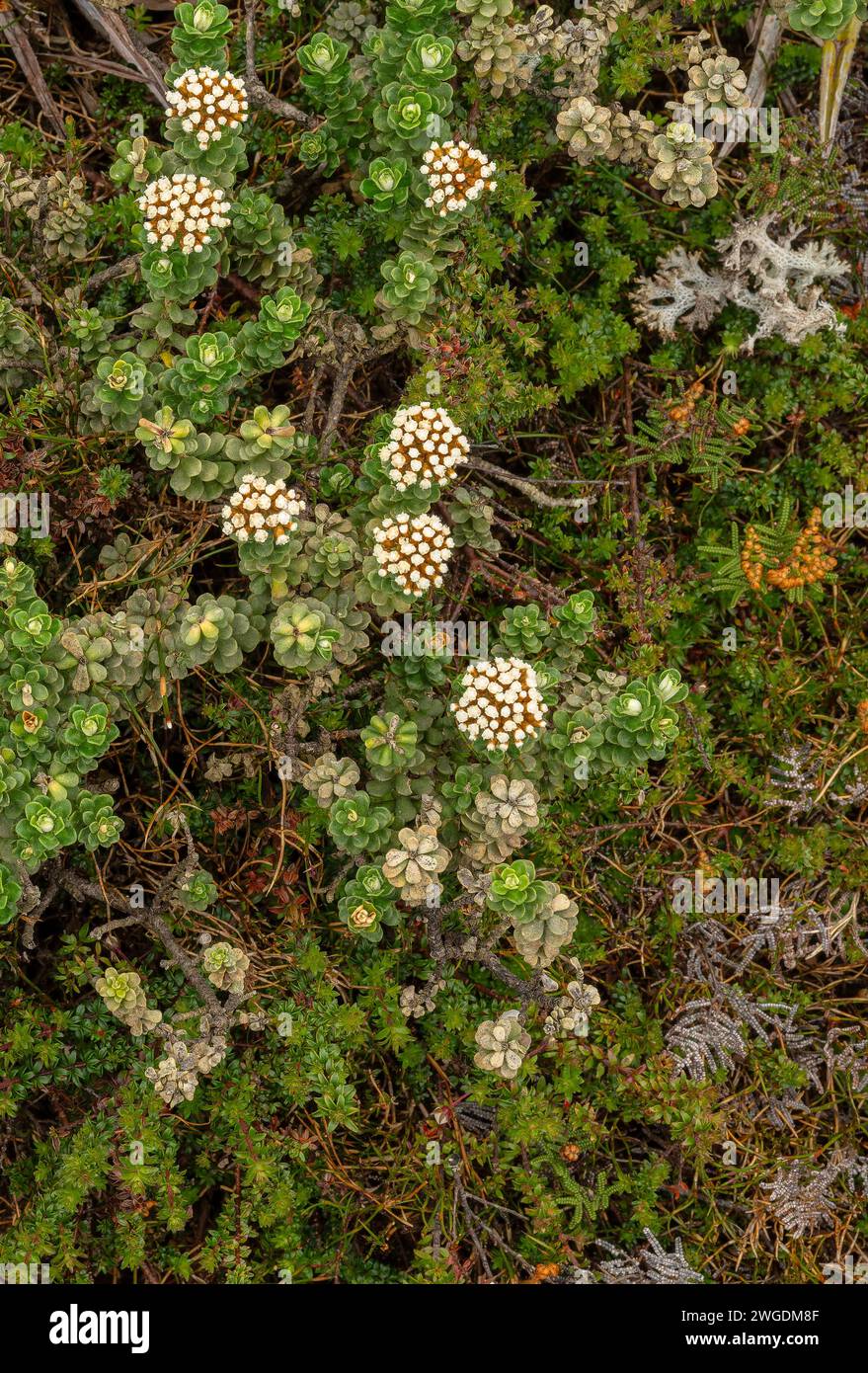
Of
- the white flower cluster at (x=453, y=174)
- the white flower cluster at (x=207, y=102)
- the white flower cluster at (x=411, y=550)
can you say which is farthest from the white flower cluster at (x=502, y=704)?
the white flower cluster at (x=207, y=102)

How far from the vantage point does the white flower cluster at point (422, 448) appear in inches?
170

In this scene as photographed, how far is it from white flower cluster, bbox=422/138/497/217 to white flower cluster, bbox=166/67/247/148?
2.54ft

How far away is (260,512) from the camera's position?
13.9ft

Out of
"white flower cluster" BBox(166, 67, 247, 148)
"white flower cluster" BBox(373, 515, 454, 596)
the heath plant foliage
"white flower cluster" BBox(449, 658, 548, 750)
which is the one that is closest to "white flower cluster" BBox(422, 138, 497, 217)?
the heath plant foliage

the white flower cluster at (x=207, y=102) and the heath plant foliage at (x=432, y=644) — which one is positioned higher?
the white flower cluster at (x=207, y=102)

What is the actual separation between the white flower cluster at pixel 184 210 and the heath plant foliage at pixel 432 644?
4 cm

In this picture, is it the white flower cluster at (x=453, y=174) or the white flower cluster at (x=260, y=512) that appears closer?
the white flower cluster at (x=260, y=512)

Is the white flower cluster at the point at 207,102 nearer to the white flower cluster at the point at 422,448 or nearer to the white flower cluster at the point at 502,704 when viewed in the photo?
the white flower cluster at the point at 422,448

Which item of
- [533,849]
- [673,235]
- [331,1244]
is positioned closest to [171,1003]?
[331,1244]

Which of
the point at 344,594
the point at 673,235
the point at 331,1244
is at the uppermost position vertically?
the point at 673,235

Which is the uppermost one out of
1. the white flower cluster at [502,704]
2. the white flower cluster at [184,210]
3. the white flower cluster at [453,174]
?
the white flower cluster at [453,174]

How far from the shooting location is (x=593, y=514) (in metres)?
5.59
